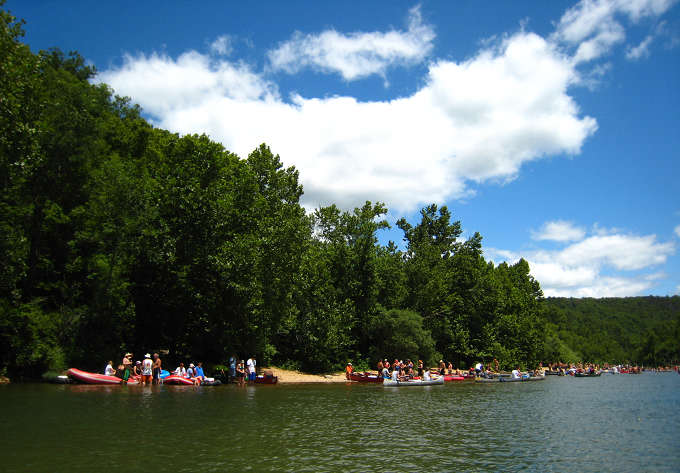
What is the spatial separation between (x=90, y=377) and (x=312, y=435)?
22455 millimetres

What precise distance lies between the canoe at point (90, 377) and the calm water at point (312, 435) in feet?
14.6

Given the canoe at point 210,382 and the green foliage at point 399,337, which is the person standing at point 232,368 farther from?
the green foliage at point 399,337

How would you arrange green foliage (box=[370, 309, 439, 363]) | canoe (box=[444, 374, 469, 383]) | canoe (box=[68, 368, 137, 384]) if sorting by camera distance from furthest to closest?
green foliage (box=[370, 309, 439, 363]) → canoe (box=[444, 374, 469, 383]) → canoe (box=[68, 368, 137, 384])

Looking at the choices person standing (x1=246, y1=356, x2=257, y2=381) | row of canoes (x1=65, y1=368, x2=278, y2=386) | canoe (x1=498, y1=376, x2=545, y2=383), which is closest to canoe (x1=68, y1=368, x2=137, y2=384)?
row of canoes (x1=65, y1=368, x2=278, y2=386)

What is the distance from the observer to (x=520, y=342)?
8381cm

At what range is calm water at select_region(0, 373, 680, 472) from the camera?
1308cm

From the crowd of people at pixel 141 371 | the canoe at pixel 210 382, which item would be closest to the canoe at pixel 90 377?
the crowd of people at pixel 141 371

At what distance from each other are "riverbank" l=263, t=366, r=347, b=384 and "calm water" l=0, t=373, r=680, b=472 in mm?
18863

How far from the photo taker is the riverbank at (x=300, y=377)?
154 feet

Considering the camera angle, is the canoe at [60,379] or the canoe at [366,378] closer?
the canoe at [60,379]

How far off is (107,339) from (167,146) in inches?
701

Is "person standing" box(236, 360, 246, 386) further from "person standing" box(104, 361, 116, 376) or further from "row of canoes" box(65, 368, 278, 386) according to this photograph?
"person standing" box(104, 361, 116, 376)

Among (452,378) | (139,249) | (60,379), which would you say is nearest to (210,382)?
(60,379)

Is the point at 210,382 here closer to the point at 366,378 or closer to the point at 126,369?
the point at 126,369
